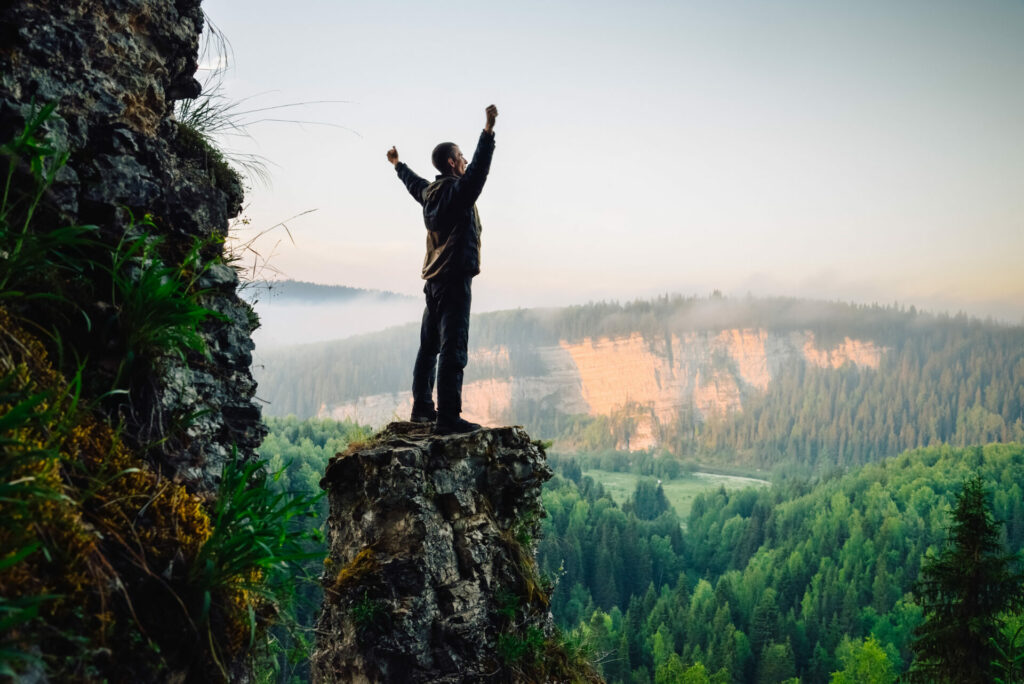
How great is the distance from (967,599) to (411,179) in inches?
655

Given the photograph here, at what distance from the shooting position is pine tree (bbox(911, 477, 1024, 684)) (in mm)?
15703

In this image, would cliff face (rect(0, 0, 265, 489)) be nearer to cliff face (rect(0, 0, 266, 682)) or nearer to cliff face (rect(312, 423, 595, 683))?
cliff face (rect(0, 0, 266, 682))

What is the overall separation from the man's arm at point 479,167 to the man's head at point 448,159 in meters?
0.49

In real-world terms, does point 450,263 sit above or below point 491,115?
below

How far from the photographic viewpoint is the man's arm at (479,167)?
563cm

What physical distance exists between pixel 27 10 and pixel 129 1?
712 millimetres

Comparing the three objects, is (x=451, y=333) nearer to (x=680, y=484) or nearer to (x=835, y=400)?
(x=680, y=484)

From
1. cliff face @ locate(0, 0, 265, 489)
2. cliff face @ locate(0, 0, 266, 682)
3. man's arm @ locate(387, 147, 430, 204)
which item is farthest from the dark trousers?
cliff face @ locate(0, 0, 266, 682)

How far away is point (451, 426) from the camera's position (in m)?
6.37

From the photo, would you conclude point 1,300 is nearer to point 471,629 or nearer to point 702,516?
point 471,629

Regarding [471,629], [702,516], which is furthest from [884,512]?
[471,629]

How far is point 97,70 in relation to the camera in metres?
3.50

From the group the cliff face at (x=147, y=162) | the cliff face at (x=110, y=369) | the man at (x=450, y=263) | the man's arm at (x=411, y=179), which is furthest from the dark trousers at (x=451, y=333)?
the cliff face at (x=110, y=369)

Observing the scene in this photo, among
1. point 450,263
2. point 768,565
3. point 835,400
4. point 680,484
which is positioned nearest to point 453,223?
point 450,263
